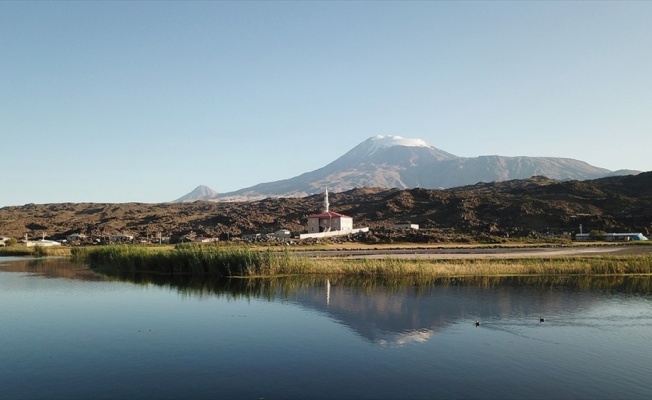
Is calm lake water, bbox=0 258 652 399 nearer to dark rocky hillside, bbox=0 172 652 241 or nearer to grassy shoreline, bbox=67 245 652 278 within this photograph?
grassy shoreline, bbox=67 245 652 278

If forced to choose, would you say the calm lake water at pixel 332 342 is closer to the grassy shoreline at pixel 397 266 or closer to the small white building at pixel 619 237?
the grassy shoreline at pixel 397 266

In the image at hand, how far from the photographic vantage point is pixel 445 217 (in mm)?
97500

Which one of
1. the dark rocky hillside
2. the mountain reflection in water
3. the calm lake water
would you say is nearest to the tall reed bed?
the mountain reflection in water

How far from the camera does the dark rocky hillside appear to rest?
81.2 meters

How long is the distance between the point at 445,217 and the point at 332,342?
3193 inches

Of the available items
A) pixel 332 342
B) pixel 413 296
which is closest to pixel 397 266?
pixel 413 296

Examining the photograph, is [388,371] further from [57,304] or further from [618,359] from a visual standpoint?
[57,304]

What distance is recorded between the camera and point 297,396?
541 inches

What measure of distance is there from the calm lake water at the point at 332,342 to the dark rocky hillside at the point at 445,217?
41282 millimetres

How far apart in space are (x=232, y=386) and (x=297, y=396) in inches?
78.7

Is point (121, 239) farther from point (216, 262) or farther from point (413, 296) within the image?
point (413, 296)

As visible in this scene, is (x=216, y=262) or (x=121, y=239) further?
(x=121, y=239)

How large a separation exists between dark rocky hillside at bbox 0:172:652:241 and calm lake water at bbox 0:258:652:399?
4128cm

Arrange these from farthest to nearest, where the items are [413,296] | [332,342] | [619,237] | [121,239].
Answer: [121,239]
[619,237]
[413,296]
[332,342]
